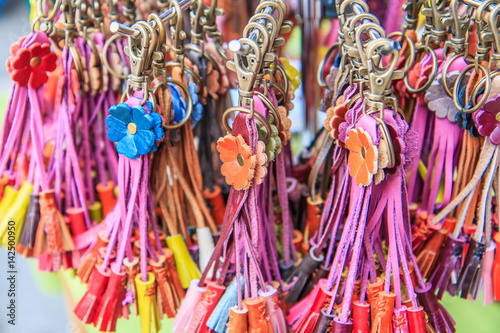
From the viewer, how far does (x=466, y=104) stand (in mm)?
465

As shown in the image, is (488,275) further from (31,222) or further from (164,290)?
(31,222)

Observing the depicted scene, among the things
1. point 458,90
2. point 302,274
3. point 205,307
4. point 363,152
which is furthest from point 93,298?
point 458,90

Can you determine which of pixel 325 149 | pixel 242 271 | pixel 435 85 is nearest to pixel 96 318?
pixel 242 271

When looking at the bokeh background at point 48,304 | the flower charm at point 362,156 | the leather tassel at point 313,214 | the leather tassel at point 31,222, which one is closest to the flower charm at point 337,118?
the flower charm at point 362,156

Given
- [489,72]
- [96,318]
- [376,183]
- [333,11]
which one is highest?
[333,11]

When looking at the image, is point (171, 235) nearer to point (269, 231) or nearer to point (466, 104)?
point (269, 231)

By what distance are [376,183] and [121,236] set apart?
0.28m

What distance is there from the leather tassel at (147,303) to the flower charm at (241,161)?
0.17 metres

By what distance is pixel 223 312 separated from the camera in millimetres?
482

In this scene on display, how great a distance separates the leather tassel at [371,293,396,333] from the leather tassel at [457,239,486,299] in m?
0.13

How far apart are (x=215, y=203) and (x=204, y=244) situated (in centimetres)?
7

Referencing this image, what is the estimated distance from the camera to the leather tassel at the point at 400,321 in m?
0.45

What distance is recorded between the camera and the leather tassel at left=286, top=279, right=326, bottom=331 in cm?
50

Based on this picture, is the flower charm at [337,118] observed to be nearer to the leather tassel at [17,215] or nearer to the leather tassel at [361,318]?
the leather tassel at [361,318]
